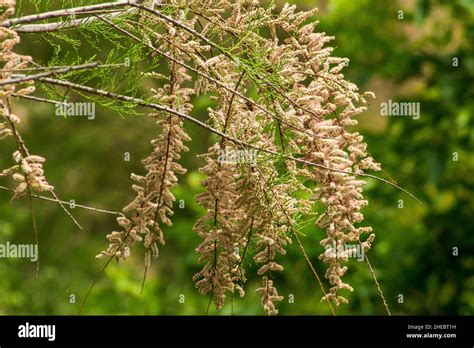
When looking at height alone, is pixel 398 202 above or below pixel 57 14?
above

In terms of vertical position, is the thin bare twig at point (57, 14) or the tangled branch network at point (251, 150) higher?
the thin bare twig at point (57, 14)

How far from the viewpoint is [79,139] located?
10430 millimetres

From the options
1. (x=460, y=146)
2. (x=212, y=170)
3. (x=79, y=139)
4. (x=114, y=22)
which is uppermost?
(x=79, y=139)

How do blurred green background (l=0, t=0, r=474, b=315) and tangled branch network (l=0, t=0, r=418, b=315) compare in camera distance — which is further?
blurred green background (l=0, t=0, r=474, b=315)

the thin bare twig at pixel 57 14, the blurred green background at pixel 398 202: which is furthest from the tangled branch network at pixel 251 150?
the blurred green background at pixel 398 202

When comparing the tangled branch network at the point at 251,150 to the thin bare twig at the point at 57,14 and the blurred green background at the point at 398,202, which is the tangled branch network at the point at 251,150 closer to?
the thin bare twig at the point at 57,14

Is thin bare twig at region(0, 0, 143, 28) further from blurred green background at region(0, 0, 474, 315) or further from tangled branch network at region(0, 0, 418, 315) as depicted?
blurred green background at region(0, 0, 474, 315)

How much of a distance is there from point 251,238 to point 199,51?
16.9 inches

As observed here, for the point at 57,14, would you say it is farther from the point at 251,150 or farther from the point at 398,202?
the point at 398,202

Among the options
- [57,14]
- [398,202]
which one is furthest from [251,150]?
[398,202]

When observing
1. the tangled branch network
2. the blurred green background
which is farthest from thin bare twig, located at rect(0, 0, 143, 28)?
the blurred green background

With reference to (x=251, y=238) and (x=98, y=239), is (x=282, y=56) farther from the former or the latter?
(x=98, y=239)

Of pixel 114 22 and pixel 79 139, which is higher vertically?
pixel 79 139
